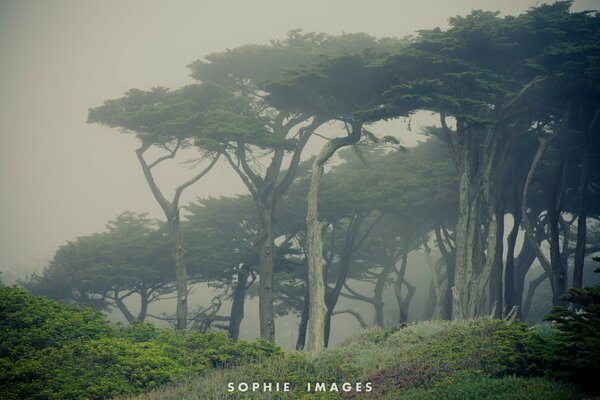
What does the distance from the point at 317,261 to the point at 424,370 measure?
27.6 feet

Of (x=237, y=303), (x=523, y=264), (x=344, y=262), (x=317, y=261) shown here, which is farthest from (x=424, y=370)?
(x=523, y=264)

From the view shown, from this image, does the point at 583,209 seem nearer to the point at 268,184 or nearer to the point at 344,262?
the point at 344,262

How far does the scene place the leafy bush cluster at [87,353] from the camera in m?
8.27

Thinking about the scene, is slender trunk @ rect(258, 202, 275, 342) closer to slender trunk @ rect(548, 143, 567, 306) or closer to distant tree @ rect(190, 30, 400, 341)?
distant tree @ rect(190, 30, 400, 341)

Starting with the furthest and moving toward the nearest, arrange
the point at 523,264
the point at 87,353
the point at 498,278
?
1. the point at 523,264
2. the point at 498,278
3. the point at 87,353

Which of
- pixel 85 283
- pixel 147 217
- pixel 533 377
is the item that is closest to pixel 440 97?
pixel 533 377

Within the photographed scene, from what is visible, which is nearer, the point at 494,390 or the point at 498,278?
the point at 494,390

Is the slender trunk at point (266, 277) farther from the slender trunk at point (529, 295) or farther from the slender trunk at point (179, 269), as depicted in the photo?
the slender trunk at point (529, 295)

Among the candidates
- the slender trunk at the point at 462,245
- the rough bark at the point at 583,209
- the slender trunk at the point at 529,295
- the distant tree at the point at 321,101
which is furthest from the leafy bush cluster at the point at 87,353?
the slender trunk at the point at 529,295

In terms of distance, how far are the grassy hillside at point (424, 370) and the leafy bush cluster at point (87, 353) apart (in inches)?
25.9

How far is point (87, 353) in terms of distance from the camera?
954cm

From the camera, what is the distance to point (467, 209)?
18.0 meters

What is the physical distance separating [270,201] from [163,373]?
1153cm

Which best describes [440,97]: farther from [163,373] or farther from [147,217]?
[147,217]
